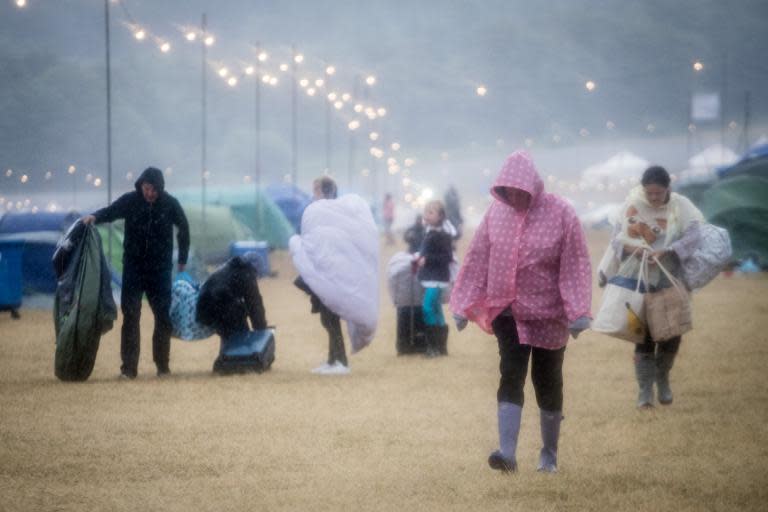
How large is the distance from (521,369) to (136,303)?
5197 millimetres

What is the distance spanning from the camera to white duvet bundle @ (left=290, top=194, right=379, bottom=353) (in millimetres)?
11781

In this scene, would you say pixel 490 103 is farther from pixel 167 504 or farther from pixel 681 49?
pixel 167 504

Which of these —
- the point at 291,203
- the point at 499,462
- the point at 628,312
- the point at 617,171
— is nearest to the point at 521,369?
the point at 499,462

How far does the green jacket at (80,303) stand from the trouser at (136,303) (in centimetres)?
16

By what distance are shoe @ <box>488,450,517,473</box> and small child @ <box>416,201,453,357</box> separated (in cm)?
649

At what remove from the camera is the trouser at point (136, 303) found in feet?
36.4

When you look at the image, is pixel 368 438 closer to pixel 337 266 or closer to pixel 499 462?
pixel 499 462

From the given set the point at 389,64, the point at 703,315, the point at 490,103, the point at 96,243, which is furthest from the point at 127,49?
the point at 490,103

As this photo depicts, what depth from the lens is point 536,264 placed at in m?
6.79

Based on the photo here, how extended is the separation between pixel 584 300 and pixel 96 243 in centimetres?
576

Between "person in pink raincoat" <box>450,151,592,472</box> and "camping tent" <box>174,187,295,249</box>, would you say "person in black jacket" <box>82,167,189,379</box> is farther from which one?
"camping tent" <box>174,187,295,249</box>

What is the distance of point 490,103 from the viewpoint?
104 meters

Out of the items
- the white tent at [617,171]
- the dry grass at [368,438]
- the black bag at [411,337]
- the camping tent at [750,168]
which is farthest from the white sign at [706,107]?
the black bag at [411,337]

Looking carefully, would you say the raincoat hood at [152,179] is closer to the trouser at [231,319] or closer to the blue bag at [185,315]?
the blue bag at [185,315]
